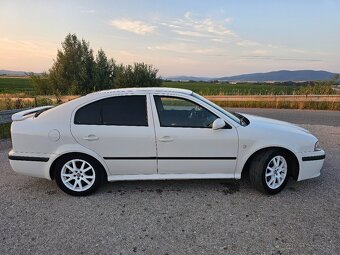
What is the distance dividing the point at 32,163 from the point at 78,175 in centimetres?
65

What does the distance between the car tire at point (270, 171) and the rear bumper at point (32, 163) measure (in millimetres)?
2897

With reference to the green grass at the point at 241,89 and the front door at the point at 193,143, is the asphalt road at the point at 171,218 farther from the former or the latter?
the green grass at the point at 241,89

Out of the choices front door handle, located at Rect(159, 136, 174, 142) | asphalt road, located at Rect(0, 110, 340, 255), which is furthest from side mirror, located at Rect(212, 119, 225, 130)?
asphalt road, located at Rect(0, 110, 340, 255)

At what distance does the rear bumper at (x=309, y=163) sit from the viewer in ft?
13.1

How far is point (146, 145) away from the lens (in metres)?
3.86

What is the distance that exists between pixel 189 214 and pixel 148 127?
127cm

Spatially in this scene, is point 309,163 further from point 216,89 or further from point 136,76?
point 216,89

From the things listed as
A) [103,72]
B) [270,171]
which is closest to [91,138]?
[270,171]

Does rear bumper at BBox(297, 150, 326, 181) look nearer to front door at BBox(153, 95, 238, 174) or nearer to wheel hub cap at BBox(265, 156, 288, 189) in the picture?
wheel hub cap at BBox(265, 156, 288, 189)

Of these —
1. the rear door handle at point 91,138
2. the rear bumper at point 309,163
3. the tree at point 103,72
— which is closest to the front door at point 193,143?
the rear door handle at point 91,138

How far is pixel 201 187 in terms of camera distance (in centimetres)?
428

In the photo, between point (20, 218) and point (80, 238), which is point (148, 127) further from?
point (20, 218)

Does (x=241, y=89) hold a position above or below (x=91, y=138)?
below

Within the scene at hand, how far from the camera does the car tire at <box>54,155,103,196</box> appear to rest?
154 inches
